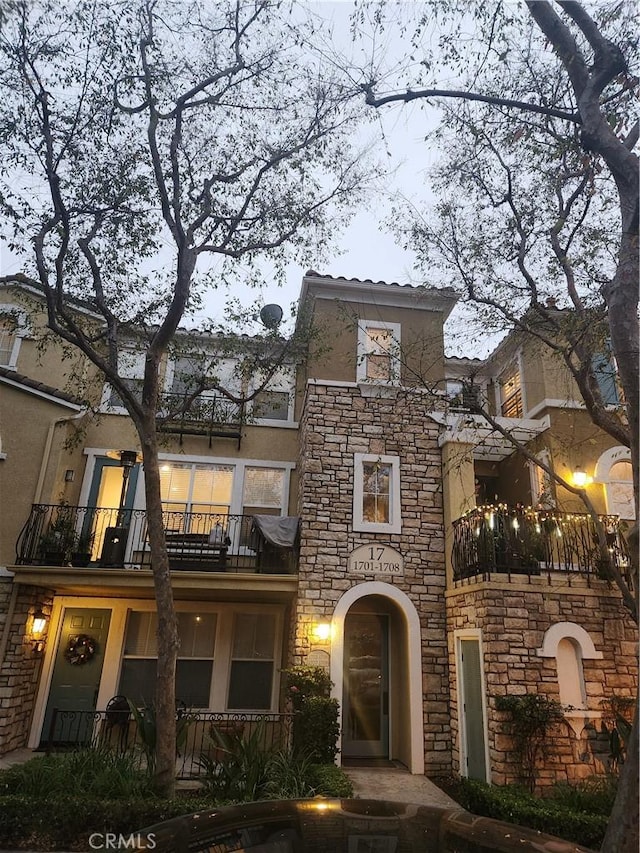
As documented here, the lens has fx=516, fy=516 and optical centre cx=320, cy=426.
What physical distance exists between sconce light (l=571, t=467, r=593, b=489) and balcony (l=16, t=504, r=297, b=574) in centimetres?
531

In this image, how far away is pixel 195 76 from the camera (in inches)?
295

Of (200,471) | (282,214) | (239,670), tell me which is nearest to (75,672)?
Answer: (239,670)

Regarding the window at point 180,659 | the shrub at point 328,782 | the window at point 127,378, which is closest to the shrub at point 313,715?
the shrub at point 328,782

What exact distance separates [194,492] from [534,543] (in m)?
6.86

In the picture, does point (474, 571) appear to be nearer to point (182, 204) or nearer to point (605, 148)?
point (605, 148)

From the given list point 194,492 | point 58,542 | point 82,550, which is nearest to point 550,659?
point 194,492

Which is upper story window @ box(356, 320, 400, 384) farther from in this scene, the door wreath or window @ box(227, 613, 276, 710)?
the door wreath

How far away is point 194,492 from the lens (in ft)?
36.8

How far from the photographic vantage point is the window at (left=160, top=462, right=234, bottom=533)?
35.7 feet

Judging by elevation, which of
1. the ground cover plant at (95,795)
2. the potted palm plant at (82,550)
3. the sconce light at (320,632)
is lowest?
the ground cover plant at (95,795)

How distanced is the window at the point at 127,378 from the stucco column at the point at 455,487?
6.73m

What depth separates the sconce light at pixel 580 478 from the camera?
31.4ft

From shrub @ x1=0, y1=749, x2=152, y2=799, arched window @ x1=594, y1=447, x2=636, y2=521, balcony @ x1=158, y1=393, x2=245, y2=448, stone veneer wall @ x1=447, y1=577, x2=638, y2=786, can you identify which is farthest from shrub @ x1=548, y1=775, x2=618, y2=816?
balcony @ x1=158, y1=393, x2=245, y2=448

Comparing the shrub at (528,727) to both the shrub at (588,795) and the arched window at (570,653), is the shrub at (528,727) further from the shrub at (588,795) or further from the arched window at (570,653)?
the arched window at (570,653)
